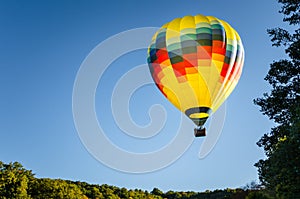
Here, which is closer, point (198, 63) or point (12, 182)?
point (198, 63)

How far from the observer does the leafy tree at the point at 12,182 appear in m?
44.3

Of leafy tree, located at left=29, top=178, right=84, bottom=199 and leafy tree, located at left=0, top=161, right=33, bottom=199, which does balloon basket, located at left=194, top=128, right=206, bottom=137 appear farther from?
leafy tree, located at left=29, top=178, right=84, bottom=199

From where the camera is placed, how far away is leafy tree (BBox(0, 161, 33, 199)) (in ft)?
145

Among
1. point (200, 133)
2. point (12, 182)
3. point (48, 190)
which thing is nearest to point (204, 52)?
point (200, 133)

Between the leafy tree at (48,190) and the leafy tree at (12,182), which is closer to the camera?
the leafy tree at (12,182)

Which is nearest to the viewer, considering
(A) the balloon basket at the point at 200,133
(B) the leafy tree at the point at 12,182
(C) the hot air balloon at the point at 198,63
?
(C) the hot air balloon at the point at 198,63

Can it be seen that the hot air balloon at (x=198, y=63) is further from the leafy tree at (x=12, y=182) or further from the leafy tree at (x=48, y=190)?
the leafy tree at (x=48, y=190)

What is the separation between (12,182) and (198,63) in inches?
1115

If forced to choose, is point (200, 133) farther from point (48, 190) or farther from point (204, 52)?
point (48, 190)

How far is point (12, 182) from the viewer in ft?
149

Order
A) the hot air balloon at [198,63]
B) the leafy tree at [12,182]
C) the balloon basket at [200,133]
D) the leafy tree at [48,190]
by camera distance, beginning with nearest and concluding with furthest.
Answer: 1. the hot air balloon at [198,63]
2. the balloon basket at [200,133]
3. the leafy tree at [12,182]
4. the leafy tree at [48,190]

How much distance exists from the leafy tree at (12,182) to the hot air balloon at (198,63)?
25449 mm

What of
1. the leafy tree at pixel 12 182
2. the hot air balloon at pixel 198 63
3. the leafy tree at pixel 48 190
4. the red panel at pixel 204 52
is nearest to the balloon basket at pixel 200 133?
the hot air balloon at pixel 198 63

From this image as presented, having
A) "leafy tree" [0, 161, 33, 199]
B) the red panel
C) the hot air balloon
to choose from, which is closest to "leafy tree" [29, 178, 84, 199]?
"leafy tree" [0, 161, 33, 199]
